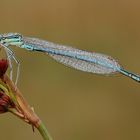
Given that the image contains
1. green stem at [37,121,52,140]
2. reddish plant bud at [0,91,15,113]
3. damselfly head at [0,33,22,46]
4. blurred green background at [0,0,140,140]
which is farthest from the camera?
blurred green background at [0,0,140,140]

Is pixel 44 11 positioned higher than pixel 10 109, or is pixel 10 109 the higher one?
pixel 44 11

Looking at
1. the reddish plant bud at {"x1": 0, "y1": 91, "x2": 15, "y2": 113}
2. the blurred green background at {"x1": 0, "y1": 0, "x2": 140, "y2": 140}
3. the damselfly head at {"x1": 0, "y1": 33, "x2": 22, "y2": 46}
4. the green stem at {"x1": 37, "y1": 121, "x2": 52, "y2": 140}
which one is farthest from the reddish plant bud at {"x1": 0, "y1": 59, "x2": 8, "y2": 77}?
the blurred green background at {"x1": 0, "y1": 0, "x2": 140, "y2": 140}

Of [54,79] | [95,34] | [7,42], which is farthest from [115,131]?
[7,42]

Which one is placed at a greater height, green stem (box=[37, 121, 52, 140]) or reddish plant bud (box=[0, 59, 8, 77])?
reddish plant bud (box=[0, 59, 8, 77])

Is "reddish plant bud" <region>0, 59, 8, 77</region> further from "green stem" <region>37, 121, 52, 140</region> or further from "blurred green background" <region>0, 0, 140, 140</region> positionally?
"blurred green background" <region>0, 0, 140, 140</region>

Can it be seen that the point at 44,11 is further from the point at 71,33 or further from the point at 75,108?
the point at 75,108

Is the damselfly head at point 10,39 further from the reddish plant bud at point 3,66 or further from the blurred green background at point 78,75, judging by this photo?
the blurred green background at point 78,75
